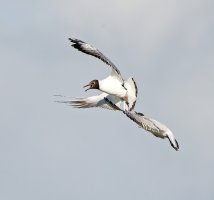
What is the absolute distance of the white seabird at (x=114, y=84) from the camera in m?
Result: 55.5

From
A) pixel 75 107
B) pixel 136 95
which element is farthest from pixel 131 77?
pixel 75 107

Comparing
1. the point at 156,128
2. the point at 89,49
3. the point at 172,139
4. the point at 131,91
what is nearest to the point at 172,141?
the point at 172,139

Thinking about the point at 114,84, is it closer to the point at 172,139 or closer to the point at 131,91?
the point at 131,91

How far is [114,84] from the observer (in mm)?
56344

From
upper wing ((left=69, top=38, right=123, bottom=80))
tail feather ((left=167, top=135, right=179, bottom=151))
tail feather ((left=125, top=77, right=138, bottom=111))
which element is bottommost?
tail feather ((left=167, top=135, right=179, bottom=151))

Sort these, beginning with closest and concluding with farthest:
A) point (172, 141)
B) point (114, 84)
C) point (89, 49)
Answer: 1. point (172, 141)
2. point (89, 49)
3. point (114, 84)

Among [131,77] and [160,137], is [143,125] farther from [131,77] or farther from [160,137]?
[131,77]

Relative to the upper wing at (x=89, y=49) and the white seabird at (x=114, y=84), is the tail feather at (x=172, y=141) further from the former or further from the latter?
the upper wing at (x=89, y=49)

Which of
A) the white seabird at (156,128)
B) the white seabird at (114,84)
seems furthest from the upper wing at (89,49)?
the white seabird at (156,128)

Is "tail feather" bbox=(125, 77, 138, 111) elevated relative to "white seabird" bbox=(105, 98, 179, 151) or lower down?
elevated

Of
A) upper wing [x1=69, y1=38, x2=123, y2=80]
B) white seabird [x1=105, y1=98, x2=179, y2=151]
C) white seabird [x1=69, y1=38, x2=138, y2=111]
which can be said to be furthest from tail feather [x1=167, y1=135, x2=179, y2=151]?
upper wing [x1=69, y1=38, x2=123, y2=80]

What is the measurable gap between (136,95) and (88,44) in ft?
13.9

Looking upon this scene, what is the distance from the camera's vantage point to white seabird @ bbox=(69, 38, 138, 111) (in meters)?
55.5

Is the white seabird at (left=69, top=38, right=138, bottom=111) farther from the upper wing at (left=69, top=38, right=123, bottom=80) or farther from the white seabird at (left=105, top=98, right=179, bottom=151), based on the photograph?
the white seabird at (left=105, top=98, right=179, bottom=151)
